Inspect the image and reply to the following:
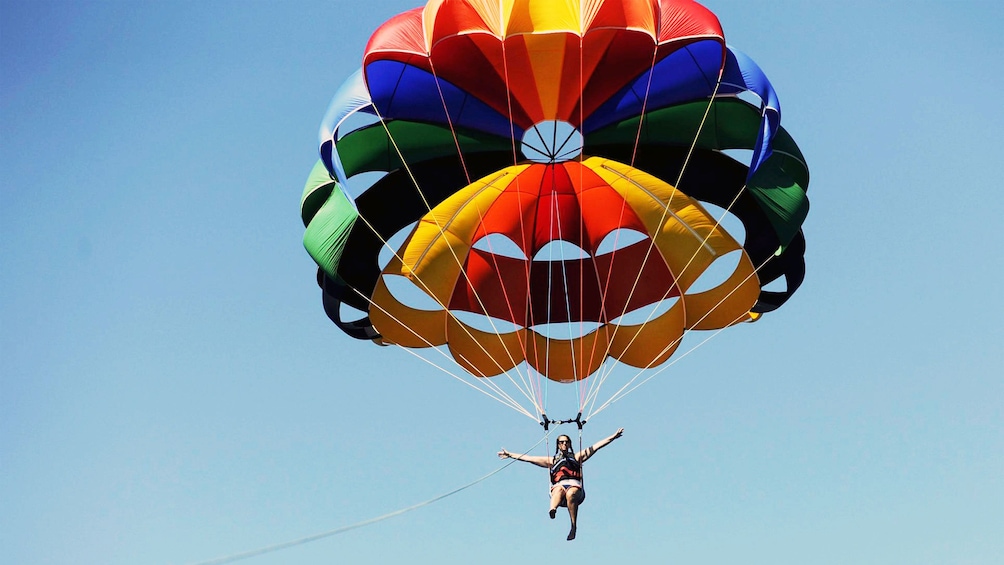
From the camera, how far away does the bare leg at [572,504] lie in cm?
1299

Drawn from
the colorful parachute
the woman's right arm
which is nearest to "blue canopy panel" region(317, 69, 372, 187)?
the colorful parachute

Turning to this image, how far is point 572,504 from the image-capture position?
1299 centimetres

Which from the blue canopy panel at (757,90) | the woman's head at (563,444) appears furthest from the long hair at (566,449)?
the blue canopy panel at (757,90)

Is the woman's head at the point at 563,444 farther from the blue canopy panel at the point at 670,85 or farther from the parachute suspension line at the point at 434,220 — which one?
the blue canopy panel at the point at 670,85

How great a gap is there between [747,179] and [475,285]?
3396 millimetres

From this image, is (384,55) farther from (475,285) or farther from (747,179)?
(747,179)

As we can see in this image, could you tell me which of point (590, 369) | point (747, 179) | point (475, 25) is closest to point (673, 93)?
point (747, 179)

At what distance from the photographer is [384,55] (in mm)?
13414

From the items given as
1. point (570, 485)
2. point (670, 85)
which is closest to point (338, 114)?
point (670, 85)

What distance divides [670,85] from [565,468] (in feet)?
14.0

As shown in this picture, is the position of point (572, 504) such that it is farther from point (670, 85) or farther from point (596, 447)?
point (670, 85)

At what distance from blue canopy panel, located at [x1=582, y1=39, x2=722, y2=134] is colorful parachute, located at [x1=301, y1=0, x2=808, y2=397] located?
0.06 ft

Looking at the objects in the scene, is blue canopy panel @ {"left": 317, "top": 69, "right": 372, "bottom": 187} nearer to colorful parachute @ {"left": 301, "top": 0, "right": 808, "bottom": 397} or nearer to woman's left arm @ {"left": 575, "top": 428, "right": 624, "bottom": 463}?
colorful parachute @ {"left": 301, "top": 0, "right": 808, "bottom": 397}

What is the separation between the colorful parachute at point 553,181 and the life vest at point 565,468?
1.53 meters
